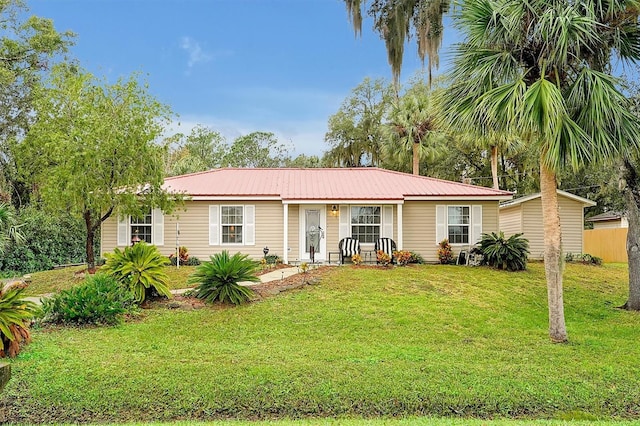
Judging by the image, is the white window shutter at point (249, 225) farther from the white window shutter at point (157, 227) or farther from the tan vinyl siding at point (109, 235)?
the tan vinyl siding at point (109, 235)

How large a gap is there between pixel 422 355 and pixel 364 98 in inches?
1136

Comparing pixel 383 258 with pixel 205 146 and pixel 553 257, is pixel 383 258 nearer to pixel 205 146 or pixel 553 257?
pixel 553 257

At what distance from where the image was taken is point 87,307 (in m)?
8.55

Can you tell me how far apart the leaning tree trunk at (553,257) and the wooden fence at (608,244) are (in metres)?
18.2

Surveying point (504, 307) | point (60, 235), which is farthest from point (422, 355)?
point (60, 235)

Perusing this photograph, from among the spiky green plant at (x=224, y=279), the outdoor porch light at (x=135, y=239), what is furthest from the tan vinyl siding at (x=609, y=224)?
the outdoor porch light at (x=135, y=239)

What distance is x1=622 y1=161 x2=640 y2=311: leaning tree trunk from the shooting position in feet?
36.9

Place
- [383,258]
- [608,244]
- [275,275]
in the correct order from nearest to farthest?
[275,275]
[383,258]
[608,244]

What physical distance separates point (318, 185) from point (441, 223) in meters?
4.90

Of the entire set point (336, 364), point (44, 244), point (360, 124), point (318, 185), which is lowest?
point (336, 364)

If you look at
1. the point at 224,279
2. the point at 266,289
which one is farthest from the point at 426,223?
the point at 224,279

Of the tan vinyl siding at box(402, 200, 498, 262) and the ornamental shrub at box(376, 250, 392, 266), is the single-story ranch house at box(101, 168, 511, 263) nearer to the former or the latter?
the tan vinyl siding at box(402, 200, 498, 262)

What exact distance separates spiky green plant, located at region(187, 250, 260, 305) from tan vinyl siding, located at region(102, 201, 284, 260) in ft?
20.9

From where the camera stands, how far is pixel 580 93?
8.02m
